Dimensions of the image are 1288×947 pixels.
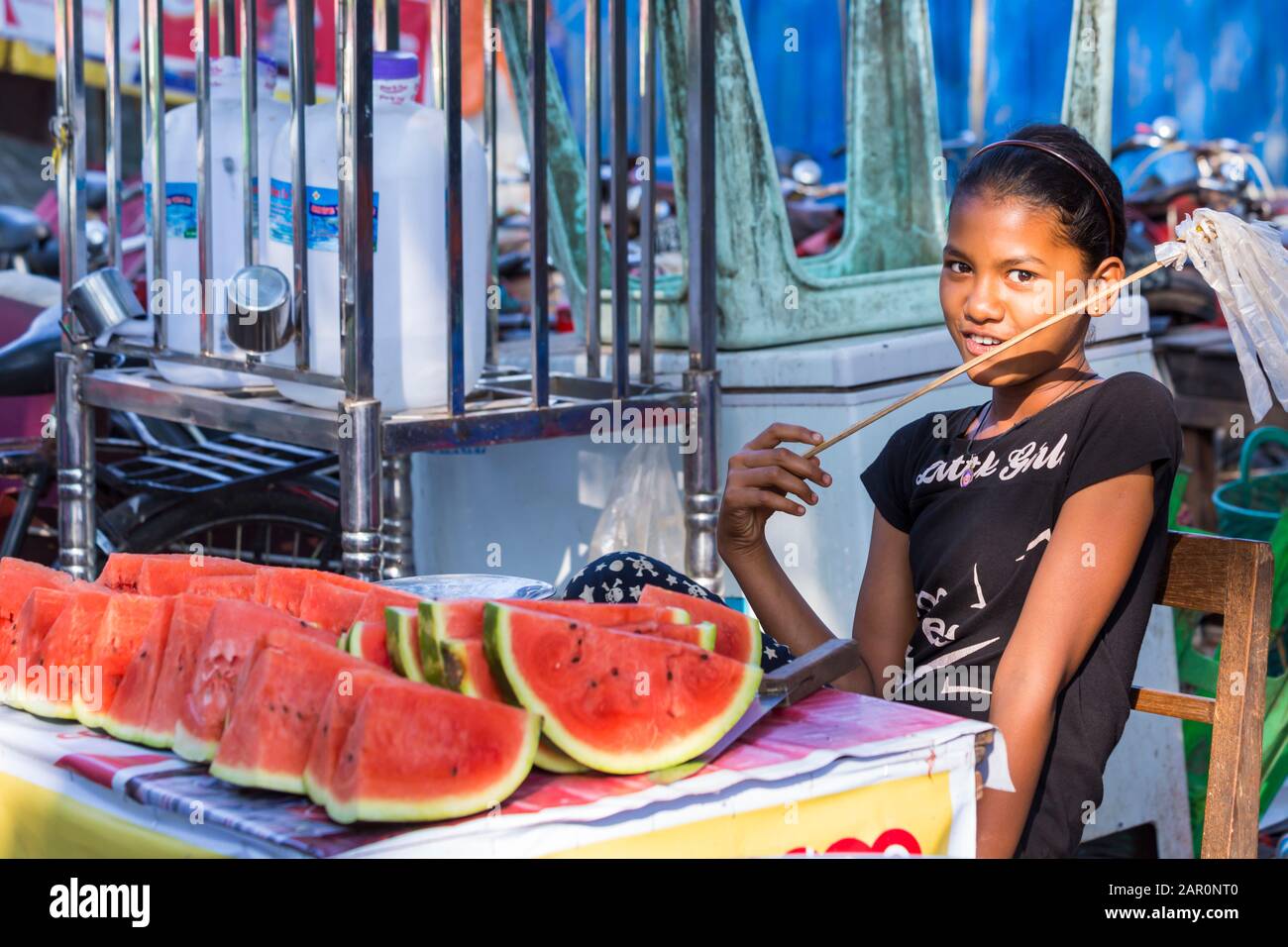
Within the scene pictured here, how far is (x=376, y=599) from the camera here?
159 centimetres

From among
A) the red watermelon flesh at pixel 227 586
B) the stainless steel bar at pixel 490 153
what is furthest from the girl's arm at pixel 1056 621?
the stainless steel bar at pixel 490 153

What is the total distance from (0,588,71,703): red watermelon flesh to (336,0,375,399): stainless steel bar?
2.02 feet

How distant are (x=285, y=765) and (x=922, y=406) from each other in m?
1.94

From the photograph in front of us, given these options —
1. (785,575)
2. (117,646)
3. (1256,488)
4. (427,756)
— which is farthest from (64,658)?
(1256,488)

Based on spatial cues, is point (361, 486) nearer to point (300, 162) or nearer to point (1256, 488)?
point (300, 162)

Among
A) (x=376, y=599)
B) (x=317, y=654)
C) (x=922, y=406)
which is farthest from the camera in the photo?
(x=922, y=406)

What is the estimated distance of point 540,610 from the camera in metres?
1.40

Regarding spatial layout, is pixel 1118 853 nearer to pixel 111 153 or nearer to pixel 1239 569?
pixel 1239 569

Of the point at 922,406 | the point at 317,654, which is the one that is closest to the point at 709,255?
the point at 922,406

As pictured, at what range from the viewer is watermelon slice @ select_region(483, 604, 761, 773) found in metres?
1.30

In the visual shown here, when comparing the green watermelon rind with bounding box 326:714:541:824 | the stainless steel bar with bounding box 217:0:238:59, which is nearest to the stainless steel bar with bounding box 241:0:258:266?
the stainless steel bar with bounding box 217:0:238:59

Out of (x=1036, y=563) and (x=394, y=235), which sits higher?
(x=394, y=235)

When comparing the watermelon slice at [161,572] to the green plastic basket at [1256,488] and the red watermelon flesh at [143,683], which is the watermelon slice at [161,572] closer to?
the red watermelon flesh at [143,683]

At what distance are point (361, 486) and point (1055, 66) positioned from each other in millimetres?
5667
